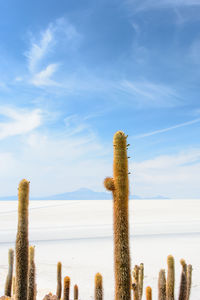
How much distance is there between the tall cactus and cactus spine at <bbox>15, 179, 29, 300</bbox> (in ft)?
4.52

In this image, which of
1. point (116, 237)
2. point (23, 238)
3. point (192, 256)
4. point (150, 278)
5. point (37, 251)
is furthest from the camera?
point (37, 251)

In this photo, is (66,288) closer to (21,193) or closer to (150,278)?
(21,193)

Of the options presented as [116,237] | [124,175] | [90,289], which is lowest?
[90,289]

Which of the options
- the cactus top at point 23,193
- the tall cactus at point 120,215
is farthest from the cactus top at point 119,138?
the cactus top at point 23,193

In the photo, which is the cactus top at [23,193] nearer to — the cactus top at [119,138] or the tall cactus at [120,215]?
the tall cactus at [120,215]

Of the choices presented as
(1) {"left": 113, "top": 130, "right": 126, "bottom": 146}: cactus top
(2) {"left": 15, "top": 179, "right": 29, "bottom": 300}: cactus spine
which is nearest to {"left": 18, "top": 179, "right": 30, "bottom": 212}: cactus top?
(2) {"left": 15, "top": 179, "right": 29, "bottom": 300}: cactus spine

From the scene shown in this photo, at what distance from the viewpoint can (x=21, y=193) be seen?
440 cm

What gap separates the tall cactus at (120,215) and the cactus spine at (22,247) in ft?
4.52

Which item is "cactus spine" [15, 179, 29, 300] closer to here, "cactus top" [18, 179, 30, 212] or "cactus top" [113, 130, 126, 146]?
"cactus top" [18, 179, 30, 212]

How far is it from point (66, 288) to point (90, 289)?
5845 millimetres

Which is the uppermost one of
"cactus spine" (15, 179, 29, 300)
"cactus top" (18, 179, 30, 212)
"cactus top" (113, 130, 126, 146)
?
"cactus top" (113, 130, 126, 146)

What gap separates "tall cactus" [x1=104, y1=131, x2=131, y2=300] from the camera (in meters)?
3.34

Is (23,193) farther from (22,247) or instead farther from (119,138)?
(119,138)

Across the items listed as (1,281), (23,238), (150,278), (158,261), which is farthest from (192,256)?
(23,238)
